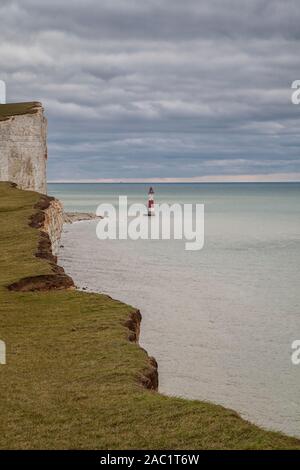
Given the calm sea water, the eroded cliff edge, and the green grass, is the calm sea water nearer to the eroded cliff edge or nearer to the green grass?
the eroded cliff edge

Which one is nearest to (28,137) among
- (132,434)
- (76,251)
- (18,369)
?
(76,251)

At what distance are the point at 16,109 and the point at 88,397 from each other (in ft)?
235

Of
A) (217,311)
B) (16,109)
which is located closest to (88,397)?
(217,311)

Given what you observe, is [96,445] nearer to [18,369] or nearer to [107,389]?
[107,389]

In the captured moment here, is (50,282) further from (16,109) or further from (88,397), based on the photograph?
(16,109)

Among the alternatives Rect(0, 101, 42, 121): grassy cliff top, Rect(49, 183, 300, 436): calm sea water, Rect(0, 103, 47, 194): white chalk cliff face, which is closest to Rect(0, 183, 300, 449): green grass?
Rect(49, 183, 300, 436): calm sea water

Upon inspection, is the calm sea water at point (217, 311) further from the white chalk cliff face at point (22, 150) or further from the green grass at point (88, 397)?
the white chalk cliff face at point (22, 150)

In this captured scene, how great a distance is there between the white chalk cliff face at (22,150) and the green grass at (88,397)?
52.1 m

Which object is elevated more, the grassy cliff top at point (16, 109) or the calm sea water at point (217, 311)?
the grassy cliff top at point (16, 109)

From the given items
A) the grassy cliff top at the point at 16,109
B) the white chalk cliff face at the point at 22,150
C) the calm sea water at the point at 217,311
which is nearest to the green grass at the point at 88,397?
the calm sea water at the point at 217,311

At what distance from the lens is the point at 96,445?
36.3 feet

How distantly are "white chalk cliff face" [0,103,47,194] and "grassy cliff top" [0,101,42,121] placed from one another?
0.80 m

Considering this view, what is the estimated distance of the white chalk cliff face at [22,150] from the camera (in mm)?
72812

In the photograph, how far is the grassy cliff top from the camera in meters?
75.2
